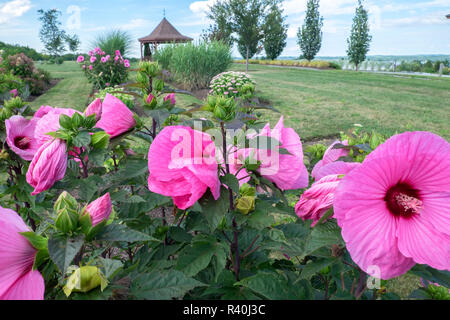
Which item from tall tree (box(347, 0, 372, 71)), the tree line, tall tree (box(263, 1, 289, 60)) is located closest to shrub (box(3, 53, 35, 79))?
the tree line

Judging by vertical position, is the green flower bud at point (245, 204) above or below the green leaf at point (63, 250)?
below

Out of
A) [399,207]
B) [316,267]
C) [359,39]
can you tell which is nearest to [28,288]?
[316,267]

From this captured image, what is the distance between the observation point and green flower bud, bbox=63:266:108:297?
60cm

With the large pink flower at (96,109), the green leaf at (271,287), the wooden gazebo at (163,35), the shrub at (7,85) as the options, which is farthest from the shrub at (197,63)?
the wooden gazebo at (163,35)

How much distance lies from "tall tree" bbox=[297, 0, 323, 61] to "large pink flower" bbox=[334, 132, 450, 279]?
3258cm

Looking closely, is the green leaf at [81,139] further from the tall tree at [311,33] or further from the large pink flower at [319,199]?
the tall tree at [311,33]

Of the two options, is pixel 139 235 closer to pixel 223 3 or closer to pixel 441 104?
pixel 441 104

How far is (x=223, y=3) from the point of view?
23.0 meters

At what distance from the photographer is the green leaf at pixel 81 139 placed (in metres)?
0.94

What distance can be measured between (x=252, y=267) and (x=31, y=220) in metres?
1.08

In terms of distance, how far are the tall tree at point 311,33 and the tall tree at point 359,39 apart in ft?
11.8

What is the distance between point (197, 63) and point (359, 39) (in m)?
21.4

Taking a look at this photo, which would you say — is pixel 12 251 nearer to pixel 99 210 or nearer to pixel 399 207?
pixel 99 210

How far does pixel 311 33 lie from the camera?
30.8 metres
